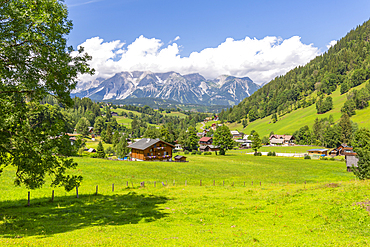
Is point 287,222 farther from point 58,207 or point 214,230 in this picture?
point 58,207

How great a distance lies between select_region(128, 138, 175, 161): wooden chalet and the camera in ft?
283

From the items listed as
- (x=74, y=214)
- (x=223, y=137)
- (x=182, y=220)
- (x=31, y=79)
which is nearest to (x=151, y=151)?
(x=223, y=137)

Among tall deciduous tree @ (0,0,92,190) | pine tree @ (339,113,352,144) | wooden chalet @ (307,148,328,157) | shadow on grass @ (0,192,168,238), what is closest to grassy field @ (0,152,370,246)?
shadow on grass @ (0,192,168,238)

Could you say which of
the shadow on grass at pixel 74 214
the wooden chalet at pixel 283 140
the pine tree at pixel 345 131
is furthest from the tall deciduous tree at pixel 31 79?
the wooden chalet at pixel 283 140

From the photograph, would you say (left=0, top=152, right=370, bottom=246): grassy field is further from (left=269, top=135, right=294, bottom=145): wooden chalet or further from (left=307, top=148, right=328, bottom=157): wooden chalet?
(left=269, top=135, right=294, bottom=145): wooden chalet

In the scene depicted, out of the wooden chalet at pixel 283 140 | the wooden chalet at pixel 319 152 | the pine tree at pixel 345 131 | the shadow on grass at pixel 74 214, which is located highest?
the pine tree at pixel 345 131

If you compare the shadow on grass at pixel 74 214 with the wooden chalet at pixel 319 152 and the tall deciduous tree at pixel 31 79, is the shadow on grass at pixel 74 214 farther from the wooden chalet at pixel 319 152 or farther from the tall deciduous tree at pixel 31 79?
the wooden chalet at pixel 319 152

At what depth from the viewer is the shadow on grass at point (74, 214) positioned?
52.5ft

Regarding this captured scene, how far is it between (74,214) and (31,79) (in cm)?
1302

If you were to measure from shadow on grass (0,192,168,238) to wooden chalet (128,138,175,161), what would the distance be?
2266 inches

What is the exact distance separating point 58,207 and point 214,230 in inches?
671

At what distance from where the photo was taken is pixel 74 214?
20.5 metres

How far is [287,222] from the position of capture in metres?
18.2

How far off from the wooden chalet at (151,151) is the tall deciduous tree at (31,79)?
68.3m
